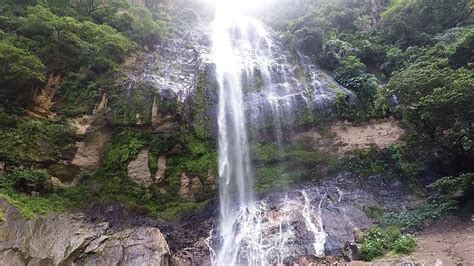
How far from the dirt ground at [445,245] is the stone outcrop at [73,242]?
692cm

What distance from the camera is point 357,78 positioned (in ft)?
58.4

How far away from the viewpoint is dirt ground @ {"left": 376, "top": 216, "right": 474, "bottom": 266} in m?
9.12

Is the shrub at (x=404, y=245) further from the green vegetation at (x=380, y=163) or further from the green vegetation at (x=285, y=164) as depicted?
the green vegetation at (x=285, y=164)

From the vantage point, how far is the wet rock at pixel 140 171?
46.1 ft

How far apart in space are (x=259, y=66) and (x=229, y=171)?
6.19m

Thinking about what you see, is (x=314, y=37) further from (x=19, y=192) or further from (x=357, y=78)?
(x=19, y=192)

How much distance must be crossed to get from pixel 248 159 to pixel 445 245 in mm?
8015

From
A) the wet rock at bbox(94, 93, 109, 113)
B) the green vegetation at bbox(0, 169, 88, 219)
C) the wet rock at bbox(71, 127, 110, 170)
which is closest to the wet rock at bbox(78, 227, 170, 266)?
the green vegetation at bbox(0, 169, 88, 219)

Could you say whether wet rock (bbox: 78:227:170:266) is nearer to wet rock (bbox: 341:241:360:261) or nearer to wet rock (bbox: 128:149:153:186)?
wet rock (bbox: 128:149:153:186)

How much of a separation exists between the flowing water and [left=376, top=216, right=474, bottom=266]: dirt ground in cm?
291

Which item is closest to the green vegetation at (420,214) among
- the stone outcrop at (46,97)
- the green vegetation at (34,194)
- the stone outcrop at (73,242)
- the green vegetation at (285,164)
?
the green vegetation at (285,164)

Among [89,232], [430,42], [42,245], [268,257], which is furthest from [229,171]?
[430,42]

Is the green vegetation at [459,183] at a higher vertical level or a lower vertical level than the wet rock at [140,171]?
lower

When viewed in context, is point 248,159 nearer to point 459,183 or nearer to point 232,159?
point 232,159
